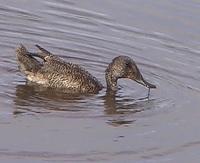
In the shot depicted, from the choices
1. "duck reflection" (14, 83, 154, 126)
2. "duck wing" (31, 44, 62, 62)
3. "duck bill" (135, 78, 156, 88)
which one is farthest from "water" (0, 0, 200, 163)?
"duck wing" (31, 44, 62, 62)

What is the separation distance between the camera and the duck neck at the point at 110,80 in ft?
42.1

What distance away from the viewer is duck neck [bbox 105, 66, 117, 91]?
12.8m

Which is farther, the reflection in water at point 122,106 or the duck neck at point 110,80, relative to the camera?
the duck neck at point 110,80

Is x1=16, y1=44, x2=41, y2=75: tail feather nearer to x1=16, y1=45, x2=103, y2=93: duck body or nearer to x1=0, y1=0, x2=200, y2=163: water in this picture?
x1=16, y1=45, x2=103, y2=93: duck body

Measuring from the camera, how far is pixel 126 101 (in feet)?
40.3

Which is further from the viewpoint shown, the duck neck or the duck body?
the duck neck

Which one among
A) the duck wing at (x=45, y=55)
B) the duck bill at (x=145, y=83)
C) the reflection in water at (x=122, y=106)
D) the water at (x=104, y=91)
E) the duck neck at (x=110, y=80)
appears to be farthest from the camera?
the duck neck at (x=110, y=80)

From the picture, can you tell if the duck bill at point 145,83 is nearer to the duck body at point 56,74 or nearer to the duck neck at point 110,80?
the duck neck at point 110,80

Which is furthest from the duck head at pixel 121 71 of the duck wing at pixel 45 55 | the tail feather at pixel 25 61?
the tail feather at pixel 25 61

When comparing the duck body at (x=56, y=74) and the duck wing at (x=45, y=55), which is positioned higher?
the duck wing at (x=45, y=55)

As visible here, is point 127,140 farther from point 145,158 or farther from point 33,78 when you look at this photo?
point 33,78

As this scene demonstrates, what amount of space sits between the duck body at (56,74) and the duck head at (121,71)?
0.26m

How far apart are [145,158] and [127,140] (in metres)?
Result: 0.63

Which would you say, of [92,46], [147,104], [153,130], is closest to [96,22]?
[92,46]
